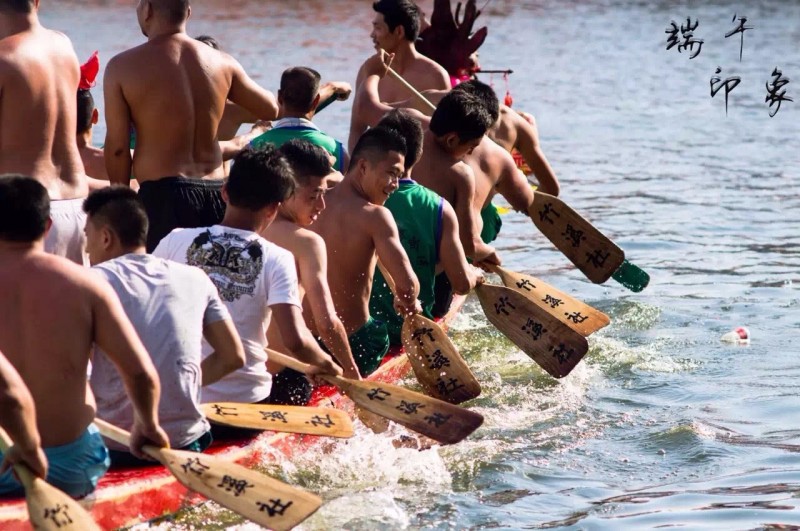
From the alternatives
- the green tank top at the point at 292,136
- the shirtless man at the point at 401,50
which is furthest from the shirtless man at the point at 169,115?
the shirtless man at the point at 401,50

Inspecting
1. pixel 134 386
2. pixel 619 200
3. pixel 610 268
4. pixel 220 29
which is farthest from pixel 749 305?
pixel 220 29

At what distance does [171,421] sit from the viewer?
4.88m

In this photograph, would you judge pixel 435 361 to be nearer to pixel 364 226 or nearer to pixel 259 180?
pixel 364 226

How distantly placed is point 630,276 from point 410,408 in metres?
3.42

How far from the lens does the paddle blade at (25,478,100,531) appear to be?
4.07 meters

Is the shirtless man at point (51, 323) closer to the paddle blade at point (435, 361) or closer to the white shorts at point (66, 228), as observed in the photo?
the white shorts at point (66, 228)

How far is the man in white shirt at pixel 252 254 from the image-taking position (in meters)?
5.14

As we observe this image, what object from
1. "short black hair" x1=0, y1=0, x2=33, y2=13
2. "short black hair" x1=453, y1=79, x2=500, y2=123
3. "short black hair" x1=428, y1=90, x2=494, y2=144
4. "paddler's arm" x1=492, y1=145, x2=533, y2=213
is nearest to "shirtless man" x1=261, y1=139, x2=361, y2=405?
"short black hair" x1=0, y1=0, x2=33, y2=13

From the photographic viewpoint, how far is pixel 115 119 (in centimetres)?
646

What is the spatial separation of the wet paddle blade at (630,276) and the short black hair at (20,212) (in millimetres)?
4950

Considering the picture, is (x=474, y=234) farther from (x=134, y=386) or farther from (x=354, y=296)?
(x=134, y=386)

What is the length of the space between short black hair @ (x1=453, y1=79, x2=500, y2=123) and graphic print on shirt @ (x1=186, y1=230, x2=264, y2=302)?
8.05 feet

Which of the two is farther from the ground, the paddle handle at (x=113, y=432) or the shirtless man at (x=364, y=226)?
the shirtless man at (x=364, y=226)

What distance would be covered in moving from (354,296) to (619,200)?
7999mm
